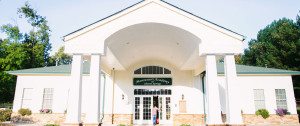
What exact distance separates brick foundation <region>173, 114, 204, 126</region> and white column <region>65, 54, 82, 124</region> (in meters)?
9.98

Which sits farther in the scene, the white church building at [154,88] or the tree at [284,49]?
the tree at [284,49]

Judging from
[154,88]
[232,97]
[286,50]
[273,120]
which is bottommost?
[273,120]

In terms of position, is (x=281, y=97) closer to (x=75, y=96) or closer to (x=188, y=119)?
(x=188, y=119)

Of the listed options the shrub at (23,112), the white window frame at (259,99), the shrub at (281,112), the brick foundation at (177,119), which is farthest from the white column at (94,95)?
the shrub at (281,112)

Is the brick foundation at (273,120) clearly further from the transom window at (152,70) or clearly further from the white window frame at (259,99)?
the transom window at (152,70)

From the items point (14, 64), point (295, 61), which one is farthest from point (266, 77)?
point (14, 64)

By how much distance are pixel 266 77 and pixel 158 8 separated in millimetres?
12544

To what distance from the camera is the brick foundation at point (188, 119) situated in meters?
19.0

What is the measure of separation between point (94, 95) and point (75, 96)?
2.84ft

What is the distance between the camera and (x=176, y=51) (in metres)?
16.2

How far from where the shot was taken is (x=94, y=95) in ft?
36.3

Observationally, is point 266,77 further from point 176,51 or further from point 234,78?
point 234,78

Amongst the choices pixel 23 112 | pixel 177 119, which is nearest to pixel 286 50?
pixel 177 119

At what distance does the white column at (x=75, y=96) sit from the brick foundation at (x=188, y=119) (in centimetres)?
998
